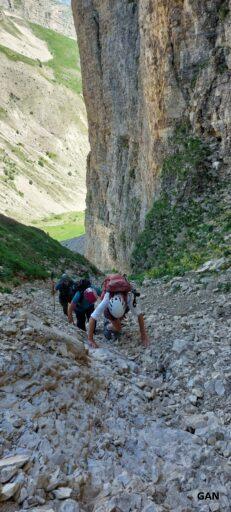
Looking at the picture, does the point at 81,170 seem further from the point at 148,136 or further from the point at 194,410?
the point at 194,410

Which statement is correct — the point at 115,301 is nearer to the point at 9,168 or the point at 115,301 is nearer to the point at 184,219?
the point at 184,219

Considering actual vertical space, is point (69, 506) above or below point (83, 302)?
above

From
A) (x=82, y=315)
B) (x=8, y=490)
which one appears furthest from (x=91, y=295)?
(x=8, y=490)

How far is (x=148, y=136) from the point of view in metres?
33.7

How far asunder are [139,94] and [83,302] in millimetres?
30731

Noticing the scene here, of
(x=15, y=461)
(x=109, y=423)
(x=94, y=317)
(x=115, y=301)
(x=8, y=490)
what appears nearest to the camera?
(x=8, y=490)

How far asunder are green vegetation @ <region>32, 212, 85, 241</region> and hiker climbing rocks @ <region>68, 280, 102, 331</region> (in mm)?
85937

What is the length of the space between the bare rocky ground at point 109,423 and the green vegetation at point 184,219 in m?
9.38

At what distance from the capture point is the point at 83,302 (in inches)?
497

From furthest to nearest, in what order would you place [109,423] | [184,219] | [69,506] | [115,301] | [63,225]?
[63,225]
[184,219]
[115,301]
[109,423]
[69,506]

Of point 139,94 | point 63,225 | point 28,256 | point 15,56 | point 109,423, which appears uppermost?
point 15,56

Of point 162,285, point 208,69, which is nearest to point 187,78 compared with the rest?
point 208,69

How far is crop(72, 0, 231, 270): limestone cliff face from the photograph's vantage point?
25.4 m

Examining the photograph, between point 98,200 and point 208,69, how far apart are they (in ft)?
107
